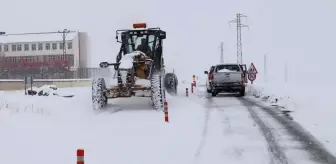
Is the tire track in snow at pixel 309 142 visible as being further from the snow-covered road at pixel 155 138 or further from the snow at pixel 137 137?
the snow at pixel 137 137

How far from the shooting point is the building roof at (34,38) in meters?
92.5

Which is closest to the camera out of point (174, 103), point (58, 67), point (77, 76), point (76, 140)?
point (76, 140)

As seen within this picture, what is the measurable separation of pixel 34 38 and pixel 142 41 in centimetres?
8088

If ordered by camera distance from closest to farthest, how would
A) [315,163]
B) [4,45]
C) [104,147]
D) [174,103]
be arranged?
[315,163] < [104,147] < [174,103] < [4,45]

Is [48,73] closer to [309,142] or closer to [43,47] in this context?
[43,47]

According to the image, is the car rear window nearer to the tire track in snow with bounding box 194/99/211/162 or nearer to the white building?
the tire track in snow with bounding box 194/99/211/162

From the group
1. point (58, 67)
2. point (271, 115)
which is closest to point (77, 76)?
point (58, 67)

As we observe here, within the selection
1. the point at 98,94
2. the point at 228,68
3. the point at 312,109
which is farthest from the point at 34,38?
the point at 312,109

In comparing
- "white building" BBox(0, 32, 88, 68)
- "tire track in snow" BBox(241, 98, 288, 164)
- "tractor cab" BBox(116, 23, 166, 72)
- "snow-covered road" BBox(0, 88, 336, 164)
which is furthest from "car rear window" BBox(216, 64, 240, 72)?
"white building" BBox(0, 32, 88, 68)

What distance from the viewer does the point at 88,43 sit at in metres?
103

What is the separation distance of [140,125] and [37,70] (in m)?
57.9

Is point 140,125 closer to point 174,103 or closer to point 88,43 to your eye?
point 174,103

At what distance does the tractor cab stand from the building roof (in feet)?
246

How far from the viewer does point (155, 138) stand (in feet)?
35.2
